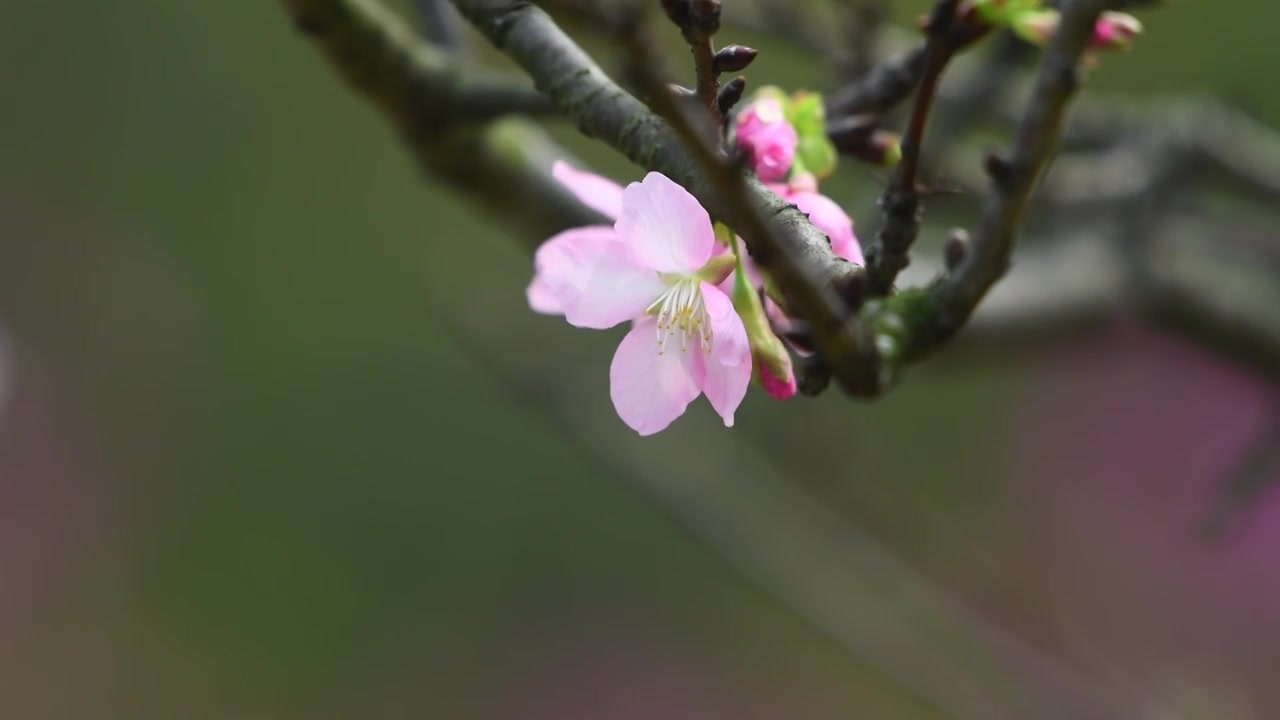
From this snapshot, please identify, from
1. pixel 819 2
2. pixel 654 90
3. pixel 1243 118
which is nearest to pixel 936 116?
pixel 1243 118

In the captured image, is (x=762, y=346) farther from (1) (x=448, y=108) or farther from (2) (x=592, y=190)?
(1) (x=448, y=108)

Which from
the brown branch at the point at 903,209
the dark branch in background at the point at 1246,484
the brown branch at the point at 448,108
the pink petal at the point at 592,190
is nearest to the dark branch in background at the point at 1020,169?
the brown branch at the point at 903,209

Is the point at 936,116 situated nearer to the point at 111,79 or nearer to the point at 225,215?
the point at 225,215

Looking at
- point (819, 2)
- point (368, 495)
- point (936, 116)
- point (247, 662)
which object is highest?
point (819, 2)

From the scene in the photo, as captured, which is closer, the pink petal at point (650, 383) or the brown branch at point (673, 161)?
the brown branch at point (673, 161)

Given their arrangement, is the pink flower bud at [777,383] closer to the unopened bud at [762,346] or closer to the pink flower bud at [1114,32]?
the unopened bud at [762,346]

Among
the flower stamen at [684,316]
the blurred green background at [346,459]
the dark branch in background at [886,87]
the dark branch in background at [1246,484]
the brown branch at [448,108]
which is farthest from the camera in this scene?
the blurred green background at [346,459]

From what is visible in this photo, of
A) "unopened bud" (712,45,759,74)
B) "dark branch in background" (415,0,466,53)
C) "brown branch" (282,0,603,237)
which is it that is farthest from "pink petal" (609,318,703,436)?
"dark branch in background" (415,0,466,53)
